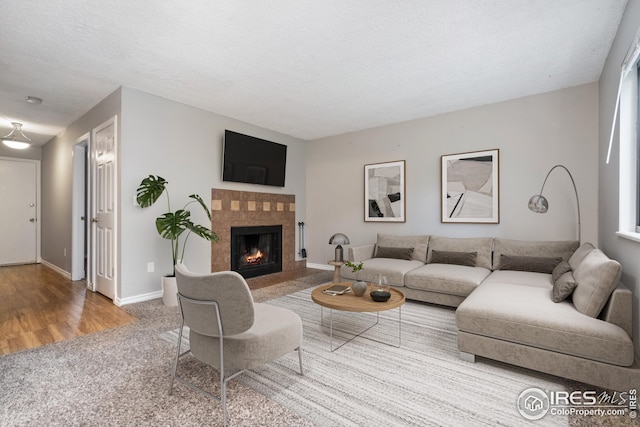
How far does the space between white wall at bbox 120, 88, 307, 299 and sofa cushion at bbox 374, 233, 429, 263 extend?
2542 mm

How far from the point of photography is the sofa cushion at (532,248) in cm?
341

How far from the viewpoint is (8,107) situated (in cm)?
413

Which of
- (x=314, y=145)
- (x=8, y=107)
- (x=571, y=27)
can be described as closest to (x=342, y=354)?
(x=571, y=27)

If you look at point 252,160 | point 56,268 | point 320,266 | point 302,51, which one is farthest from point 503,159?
point 56,268

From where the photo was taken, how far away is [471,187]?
424cm

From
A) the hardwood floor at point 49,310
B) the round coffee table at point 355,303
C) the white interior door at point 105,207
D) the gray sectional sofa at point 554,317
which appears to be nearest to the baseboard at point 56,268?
the hardwood floor at point 49,310

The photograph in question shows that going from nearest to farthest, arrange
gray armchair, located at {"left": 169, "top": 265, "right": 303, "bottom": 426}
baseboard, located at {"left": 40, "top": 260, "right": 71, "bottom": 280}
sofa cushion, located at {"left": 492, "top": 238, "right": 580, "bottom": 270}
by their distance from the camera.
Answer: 1. gray armchair, located at {"left": 169, "top": 265, "right": 303, "bottom": 426}
2. sofa cushion, located at {"left": 492, "top": 238, "right": 580, "bottom": 270}
3. baseboard, located at {"left": 40, "top": 260, "right": 71, "bottom": 280}

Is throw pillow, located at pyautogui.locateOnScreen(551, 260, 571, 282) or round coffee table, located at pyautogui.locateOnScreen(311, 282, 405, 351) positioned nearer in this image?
round coffee table, located at pyautogui.locateOnScreen(311, 282, 405, 351)

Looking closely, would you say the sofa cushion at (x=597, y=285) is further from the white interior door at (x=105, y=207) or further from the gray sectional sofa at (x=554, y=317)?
the white interior door at (x=105, y=207)

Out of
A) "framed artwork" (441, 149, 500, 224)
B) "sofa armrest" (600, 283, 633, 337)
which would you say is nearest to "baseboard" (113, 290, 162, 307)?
"framed artwork" (441, 149, 500, 224)

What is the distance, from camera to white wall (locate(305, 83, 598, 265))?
3548 mm

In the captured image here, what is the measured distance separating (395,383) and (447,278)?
5.70 ft

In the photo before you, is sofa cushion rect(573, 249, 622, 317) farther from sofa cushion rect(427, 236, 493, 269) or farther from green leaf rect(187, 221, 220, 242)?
green leaf rect(187, 221, 220, 242)

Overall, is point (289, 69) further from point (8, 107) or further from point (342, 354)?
point (8, 107)
